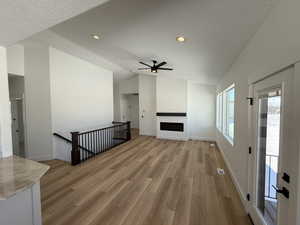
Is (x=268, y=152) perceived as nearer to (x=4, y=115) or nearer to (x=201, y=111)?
(x=4, y=115)

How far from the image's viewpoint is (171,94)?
7.18 m

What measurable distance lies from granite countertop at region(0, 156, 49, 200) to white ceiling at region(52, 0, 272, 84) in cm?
218

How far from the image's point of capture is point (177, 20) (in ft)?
6.41

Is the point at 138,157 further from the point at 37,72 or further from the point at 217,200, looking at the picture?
the point at 37,72

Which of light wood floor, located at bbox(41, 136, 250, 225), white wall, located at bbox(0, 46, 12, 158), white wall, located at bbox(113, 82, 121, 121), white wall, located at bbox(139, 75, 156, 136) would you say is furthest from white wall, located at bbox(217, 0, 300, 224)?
white wall, located at bbox(113, 82, 121, 121)

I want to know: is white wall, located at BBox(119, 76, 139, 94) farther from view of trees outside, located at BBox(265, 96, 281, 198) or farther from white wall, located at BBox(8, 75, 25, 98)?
view of trees outside, located at BBox(265, 96, 281, 198)

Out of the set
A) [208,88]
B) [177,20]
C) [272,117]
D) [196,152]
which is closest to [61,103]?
[177,20]

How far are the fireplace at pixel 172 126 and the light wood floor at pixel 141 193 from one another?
8.51 ft

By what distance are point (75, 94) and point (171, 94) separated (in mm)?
4178

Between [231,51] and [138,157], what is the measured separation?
370cm

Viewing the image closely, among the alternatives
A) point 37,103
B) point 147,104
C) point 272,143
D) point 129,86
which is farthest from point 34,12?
point 129,86

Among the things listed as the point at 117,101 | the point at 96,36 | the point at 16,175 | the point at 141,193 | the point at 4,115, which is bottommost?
the point at 141,193

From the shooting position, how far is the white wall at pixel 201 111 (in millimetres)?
6699

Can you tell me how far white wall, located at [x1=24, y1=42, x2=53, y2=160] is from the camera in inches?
164
